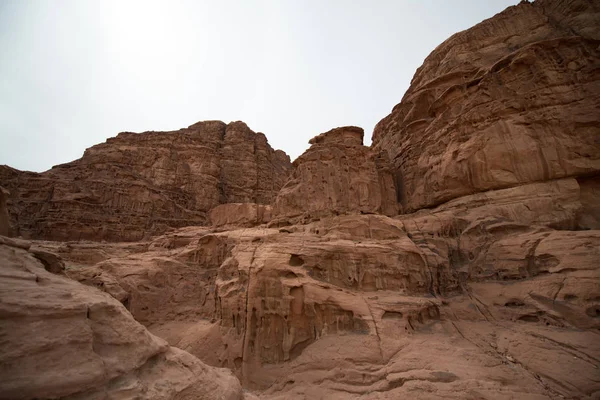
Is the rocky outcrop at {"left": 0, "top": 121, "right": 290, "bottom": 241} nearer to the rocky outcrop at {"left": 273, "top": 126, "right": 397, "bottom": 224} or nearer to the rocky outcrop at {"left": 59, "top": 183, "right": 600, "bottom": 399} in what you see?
the rocky outcrop at {"left": 59, "top": 183, "right": 600, "bottom": 399}

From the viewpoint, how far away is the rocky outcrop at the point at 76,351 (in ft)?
10.4

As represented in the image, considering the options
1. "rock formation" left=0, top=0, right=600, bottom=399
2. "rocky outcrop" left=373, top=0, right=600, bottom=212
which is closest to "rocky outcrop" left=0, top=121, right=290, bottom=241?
"rock formation" left=0, top=0, right=600, bottom=399

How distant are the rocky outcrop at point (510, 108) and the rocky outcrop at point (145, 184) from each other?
2664 cm

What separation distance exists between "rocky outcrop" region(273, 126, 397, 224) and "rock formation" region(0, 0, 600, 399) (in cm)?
11

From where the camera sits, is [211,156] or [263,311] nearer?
[263,311]

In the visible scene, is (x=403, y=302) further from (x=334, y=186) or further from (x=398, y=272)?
(x=334, y=186)

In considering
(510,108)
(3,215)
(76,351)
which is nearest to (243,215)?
(3,215)

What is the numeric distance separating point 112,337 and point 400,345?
877 centimetres

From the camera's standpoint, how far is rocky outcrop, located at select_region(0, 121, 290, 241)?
29438mm

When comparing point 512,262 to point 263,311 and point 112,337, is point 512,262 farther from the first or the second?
point 112,337

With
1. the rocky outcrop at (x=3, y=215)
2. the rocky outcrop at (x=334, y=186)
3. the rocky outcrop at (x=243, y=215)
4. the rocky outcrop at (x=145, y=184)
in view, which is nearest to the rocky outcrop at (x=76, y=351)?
the rocky outcrop at (x=3, y=215)

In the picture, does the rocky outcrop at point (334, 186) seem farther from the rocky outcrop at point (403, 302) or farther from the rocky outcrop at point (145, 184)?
the rocky outcrop at point (145, 184)

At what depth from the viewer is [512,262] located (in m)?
11.9

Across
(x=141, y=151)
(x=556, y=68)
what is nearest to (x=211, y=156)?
(x=141, y=151)
